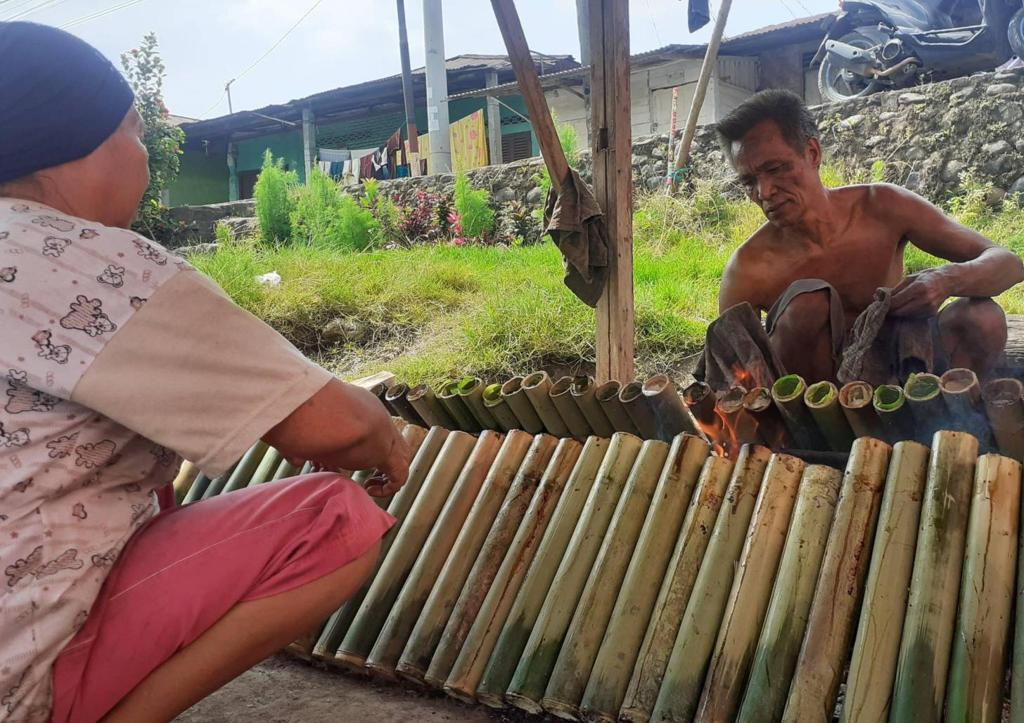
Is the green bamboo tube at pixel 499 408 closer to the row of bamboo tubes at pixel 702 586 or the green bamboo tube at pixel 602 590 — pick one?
the row of bamboo tubes at pixel 702 586

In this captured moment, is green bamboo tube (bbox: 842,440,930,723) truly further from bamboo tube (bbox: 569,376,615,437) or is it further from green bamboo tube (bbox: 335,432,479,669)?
green bamboo tube (bbox: 335,432,479,669)

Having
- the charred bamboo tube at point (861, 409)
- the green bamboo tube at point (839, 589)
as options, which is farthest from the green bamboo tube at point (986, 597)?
the charred bamboo tube at point (861, 409)

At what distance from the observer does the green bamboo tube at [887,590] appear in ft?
4.82

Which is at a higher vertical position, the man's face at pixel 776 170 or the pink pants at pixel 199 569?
the man's face at pixel 776 170

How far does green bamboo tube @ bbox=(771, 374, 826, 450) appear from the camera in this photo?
1.94 meters

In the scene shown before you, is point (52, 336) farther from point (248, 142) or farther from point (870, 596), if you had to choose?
point (248, 142)

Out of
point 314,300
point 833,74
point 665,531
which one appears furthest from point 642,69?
point 665,531

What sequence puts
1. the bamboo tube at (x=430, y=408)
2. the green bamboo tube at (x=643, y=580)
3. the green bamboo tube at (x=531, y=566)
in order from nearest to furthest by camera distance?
the green bamboo tube at (x=643, y=580) → the green bamboo tube at (x=531, y=566) → the bamboo tube at (x=430, y=408)

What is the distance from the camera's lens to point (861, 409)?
187 centimetres

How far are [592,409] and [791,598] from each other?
2.57ft

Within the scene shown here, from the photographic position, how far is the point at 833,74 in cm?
928

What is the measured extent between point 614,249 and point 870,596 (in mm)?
1955

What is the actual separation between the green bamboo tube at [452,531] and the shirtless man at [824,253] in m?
1.03

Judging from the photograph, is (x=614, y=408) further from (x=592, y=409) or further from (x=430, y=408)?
(x=430, y=408)
